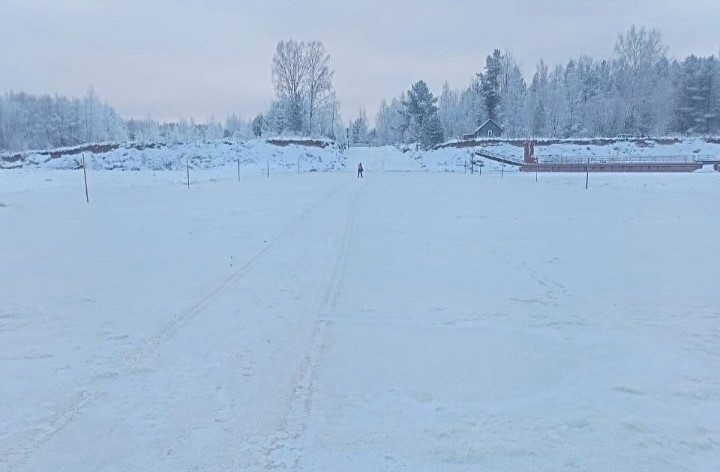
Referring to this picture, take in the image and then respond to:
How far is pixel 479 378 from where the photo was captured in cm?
470

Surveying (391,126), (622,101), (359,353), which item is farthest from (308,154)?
(391,126)

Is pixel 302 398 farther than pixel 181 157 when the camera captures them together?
No

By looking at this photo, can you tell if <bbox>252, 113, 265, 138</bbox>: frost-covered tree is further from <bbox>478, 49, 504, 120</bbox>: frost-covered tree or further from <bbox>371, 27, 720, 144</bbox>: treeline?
<bbox>478, 49, 504, 120</bbox>: frost-covered tree

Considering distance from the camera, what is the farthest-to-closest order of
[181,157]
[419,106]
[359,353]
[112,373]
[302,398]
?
[419,106] → [181,157] → [359,353] → [112,373] → [302,398]

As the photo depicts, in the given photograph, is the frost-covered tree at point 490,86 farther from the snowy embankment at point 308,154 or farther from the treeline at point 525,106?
the snowy embankment at point 308,154

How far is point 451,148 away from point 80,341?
6167 centimetres

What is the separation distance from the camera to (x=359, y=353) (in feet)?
17.2

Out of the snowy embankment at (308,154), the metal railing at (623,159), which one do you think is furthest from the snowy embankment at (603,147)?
the metal railing at (623,159)

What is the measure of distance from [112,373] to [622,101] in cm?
7876

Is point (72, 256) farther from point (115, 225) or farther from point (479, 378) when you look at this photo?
point (479, 378)

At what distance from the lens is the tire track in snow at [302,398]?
3.46 meters

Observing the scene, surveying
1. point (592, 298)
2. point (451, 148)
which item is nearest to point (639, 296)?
point (592, 298)

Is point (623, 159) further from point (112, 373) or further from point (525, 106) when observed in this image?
point (112, 373)

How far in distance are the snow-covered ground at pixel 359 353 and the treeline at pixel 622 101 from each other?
67.8 meters
